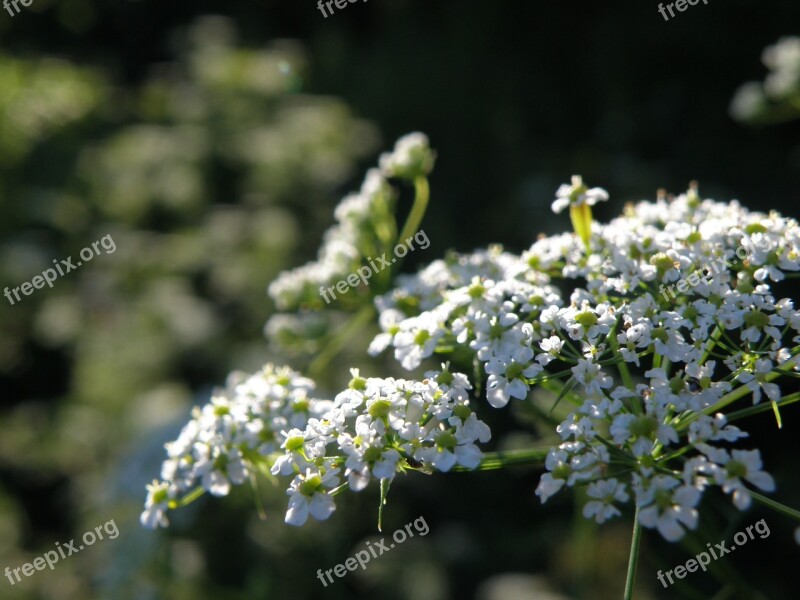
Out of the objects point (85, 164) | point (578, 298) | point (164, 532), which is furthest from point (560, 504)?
point (85, 164)

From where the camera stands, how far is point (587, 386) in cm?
142

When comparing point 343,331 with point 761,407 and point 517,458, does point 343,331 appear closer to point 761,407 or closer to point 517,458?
point 517,458

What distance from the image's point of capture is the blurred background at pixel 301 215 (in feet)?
11.3

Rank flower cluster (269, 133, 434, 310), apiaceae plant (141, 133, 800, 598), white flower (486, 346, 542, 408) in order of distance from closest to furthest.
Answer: apiaceae plant (141, 133, 800, 598)
white flower (486, 346, 542, 408)
flower cluster (269, 133, 434, 310)

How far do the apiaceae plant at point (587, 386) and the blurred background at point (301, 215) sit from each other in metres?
0.77

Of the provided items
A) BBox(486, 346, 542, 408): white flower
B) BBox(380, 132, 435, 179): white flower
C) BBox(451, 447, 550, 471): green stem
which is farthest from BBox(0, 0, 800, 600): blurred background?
BBox(486, 346, 542, 408): white flower

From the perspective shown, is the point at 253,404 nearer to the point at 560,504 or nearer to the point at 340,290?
the point at 340,290

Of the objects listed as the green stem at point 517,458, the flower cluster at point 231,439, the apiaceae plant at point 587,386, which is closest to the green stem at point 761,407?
the apiaceae plant at point 587,386

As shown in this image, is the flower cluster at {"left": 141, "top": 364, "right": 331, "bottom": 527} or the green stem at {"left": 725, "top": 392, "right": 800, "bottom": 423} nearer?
the green stem at {"left": 725, "top": 392, "right": 800, "bottom": 423}

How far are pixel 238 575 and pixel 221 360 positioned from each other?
1.30 meters

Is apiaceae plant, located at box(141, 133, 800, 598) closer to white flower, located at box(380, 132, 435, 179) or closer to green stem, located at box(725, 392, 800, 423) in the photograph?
green stem, located at box(725, 392, 800, 423)

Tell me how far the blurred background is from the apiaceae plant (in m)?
0.77

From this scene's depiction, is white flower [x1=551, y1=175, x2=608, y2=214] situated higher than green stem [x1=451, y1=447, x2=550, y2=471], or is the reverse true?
white flower [x1=551, y1=175, x2=608, y2=214]

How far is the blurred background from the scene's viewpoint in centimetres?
346
